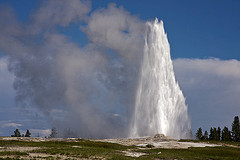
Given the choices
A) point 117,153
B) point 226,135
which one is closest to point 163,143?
point 117,153

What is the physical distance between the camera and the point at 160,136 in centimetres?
6556

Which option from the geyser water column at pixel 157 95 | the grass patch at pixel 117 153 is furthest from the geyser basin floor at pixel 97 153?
the geyser water column at pixel 157 95

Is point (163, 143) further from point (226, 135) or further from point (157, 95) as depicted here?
point (226, 135)

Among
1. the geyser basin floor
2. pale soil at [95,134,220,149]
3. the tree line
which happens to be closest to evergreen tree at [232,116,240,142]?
the tree line

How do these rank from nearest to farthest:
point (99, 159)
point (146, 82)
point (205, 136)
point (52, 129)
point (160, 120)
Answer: point (99, 159) < point (160, 120) < point (146, 82) < point (205, 136) < point (52, 129)

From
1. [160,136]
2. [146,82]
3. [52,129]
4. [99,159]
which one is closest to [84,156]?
[99,159]

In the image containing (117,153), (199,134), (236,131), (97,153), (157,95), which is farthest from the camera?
(199,134)

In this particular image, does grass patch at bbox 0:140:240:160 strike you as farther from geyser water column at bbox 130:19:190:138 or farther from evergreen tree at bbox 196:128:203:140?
evergreen tree at bbox 196:128:203:140

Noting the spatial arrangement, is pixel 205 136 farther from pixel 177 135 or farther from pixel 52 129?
pixel 52 129

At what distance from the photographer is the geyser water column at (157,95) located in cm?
7506

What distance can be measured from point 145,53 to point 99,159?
56.7 m

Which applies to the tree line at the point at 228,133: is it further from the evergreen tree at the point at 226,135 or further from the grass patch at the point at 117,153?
the grass patch at the point at 117,153

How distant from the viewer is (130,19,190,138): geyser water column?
246 feet

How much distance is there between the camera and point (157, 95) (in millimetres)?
76000
